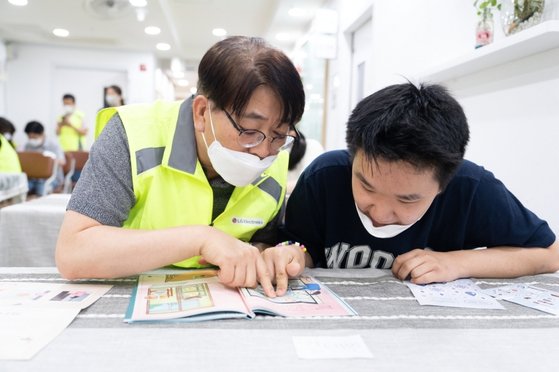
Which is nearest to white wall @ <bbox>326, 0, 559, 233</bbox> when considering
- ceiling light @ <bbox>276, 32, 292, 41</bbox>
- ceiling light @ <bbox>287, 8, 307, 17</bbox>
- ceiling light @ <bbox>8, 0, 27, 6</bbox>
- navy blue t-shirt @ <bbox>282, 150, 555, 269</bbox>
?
navy blue t-shirt @ <bbox>282, 150, 555, 269</bbox>

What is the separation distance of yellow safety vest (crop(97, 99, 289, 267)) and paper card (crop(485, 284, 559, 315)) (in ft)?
1.82

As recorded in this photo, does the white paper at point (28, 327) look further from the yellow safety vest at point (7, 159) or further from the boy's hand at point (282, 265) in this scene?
the yellow safety vest at point (7, 159)

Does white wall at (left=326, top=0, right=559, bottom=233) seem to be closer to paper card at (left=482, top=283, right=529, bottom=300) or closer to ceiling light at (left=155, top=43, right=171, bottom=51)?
paper card at (left=482, top=283, right=529, bottom=300)

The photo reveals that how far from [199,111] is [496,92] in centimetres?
139

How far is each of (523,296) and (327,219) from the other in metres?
0.46

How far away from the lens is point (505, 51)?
1.62 metres

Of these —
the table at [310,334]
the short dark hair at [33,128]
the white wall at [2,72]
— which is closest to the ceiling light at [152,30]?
the short dark hair at [33,128]

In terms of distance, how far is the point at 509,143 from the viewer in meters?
1.78

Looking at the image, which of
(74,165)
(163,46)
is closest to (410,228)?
(74,165)

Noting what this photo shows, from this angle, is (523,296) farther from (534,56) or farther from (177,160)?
(534,56)

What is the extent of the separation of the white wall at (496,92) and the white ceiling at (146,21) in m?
2.55

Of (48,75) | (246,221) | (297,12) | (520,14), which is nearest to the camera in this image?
(246,221)

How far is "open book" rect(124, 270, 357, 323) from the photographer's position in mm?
684

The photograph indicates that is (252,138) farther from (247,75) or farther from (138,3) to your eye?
(138,3)
